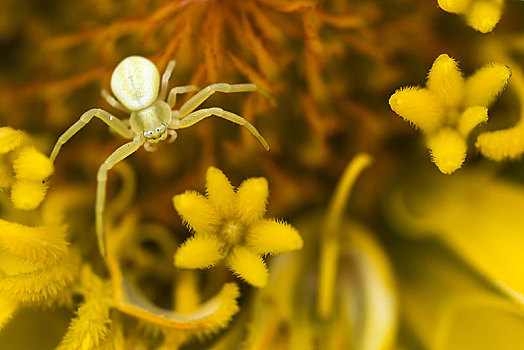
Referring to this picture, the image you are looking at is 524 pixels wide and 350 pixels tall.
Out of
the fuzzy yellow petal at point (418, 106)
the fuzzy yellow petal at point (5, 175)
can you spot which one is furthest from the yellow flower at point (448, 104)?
the fuzzy yellow petal at point (5, 175)

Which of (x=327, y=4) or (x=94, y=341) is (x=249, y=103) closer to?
(x=327, y=4)

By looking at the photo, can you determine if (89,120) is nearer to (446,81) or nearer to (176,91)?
(176,91)

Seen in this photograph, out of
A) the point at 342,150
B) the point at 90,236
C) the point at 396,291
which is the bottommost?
the point at 90,236

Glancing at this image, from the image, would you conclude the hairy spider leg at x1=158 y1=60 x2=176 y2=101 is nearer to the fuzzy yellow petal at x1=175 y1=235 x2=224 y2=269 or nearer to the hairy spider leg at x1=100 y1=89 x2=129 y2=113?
the hairy spider leg at x1=100 y1=89 x2=129 y2=113

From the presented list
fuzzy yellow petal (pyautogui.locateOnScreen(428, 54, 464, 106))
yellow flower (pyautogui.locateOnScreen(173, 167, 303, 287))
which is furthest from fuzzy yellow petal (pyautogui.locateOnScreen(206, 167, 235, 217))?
fuzzy yellow petal (pyautogui.locateOnScreen(428, 54, 464, 106))

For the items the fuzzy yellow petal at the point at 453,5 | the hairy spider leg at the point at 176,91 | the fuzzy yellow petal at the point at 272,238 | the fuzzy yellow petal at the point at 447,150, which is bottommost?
the fuzzy yellow petal at the point at 272,238

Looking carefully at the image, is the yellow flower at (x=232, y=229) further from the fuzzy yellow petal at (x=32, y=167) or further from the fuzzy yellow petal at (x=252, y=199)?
the fuzzy yellow petal at (x=32, y=167)

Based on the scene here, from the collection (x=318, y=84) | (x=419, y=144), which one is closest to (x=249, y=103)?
(x=318, y=84)
